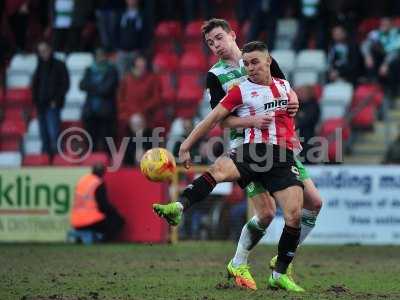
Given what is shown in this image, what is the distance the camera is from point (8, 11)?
25094mm

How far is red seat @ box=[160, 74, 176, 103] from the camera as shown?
22.4 m

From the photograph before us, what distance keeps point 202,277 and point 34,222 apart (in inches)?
274

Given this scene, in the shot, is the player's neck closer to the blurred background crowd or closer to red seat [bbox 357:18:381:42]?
the blurred background crowd

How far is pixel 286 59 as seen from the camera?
21.8 meters

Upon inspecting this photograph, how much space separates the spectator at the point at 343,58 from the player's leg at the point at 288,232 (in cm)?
1045

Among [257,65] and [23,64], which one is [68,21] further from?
[257,65]

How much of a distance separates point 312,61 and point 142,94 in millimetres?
3448

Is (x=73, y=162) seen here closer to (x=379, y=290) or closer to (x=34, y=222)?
(x=34, y=222)

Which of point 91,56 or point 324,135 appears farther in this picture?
point 91,56

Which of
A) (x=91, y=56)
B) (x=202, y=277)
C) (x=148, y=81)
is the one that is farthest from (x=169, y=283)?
(x=91, y=56)

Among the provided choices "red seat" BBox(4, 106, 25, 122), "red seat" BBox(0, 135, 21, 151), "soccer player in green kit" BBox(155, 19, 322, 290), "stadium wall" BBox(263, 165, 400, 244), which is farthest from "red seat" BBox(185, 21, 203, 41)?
"soccer player in green kit" BBox(155, 19, 322, 290)

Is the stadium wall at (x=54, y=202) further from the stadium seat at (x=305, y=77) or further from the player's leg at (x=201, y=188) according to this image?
the player's leg at (x=201, y=188)

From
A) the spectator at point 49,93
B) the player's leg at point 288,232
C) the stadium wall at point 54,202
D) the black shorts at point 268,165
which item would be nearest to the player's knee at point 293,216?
the player's leg at point 288,232

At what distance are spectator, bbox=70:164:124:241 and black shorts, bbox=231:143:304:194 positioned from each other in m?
7.90
